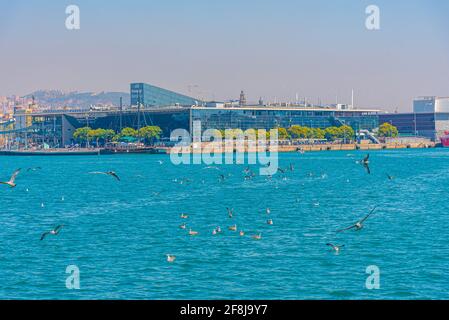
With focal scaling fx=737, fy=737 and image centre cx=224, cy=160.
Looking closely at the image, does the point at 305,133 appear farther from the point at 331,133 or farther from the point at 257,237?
the point at 257,237

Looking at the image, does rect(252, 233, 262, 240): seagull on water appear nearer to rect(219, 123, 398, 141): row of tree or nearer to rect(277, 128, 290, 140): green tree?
rect(219, 123, 398, 141): row of tree

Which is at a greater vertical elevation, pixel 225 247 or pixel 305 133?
pixel 305 133

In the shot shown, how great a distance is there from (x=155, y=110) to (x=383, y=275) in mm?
172270

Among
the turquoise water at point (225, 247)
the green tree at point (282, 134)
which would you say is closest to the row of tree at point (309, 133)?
the green tree at point (282, 134)

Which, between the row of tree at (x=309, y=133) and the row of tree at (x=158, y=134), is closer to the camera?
the row of tree at (x=158, y=134)

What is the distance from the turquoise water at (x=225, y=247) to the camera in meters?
21.7

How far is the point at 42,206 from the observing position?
4881cm

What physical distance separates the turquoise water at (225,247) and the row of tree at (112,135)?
125 m

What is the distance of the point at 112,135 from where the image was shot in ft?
634

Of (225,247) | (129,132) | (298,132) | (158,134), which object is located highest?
(129,132)

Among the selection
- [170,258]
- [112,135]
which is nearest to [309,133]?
[112,135]

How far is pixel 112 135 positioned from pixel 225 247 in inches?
6571

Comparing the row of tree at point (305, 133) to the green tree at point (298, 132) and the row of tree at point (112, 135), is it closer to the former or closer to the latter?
the green tree at point (298, 132)
